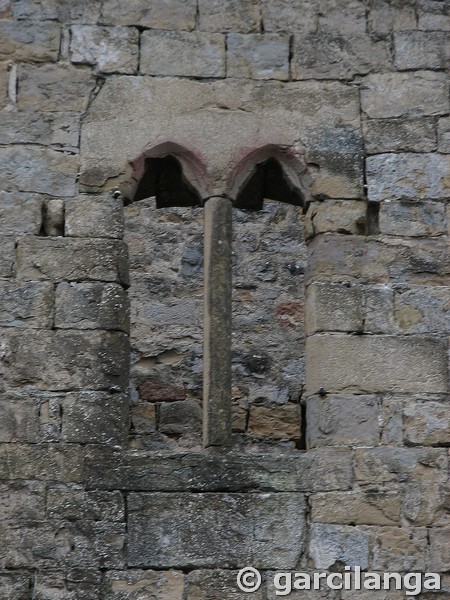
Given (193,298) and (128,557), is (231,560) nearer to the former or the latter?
(128,557)

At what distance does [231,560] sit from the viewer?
213 inches

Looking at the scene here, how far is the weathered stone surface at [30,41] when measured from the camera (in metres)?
6.04

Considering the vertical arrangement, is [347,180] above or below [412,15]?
below

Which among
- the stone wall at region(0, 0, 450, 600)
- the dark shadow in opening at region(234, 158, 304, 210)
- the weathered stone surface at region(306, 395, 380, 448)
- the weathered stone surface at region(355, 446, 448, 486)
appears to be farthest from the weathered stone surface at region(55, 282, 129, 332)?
the weathered stone surface at region(355, 446, 448, 486)

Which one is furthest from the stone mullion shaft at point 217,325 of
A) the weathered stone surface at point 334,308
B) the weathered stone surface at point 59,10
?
the weathered stone surface at point 59,10

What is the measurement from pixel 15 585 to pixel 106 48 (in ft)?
8.09

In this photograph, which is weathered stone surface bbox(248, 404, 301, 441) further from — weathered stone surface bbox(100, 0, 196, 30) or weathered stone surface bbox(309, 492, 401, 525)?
weathered stone surface bbox(100, 0, 196, 30)

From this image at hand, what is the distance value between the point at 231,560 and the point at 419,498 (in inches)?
32.9

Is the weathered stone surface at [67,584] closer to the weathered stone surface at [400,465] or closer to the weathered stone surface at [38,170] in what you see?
the weathered stone surface at [400,465]

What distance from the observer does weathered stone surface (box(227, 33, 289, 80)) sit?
239 inches

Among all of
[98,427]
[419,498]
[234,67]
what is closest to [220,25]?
[234,67]

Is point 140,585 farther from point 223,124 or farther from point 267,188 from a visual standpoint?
point 223,124

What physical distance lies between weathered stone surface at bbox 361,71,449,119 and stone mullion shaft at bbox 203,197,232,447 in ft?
2.76

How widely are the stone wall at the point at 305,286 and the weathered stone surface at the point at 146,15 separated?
1cm
